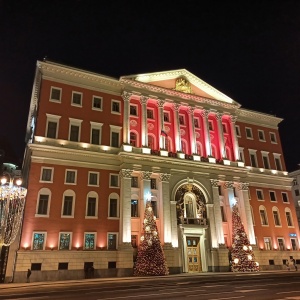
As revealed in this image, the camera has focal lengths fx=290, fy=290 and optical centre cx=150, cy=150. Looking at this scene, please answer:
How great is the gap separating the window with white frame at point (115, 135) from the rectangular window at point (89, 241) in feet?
36.4

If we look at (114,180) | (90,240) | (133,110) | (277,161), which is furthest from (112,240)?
(277,161)

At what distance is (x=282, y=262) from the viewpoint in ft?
131

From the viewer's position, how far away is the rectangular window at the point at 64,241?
1161 inches

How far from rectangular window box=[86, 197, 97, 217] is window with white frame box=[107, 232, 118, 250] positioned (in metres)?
2.84

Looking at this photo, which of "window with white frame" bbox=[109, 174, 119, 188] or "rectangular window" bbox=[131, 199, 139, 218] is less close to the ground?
"window with white frame" bbox=[109, 174, 119, 188]

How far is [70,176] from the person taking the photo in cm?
A: 3244

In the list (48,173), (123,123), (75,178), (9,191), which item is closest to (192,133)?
(123,123)

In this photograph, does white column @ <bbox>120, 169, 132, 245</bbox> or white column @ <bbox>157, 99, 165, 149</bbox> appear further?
white column @ <bbox>157, 99, 165, 149</bbox>

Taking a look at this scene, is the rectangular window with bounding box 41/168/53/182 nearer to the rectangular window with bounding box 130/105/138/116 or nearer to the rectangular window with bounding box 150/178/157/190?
the rectangular window with bounding box 150/178/157/190

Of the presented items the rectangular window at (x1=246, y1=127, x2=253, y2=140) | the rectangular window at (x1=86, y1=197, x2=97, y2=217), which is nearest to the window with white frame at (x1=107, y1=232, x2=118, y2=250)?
the rectangular window at (x1=86, y1=197, x2=97, y2=217)

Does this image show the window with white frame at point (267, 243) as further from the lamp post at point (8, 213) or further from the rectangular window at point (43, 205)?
the lamp post at point (8, 213)

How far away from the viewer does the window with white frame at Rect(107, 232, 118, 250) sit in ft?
104

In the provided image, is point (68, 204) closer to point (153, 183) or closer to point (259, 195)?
point (153, 183)

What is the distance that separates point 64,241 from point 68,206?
11.9ft
